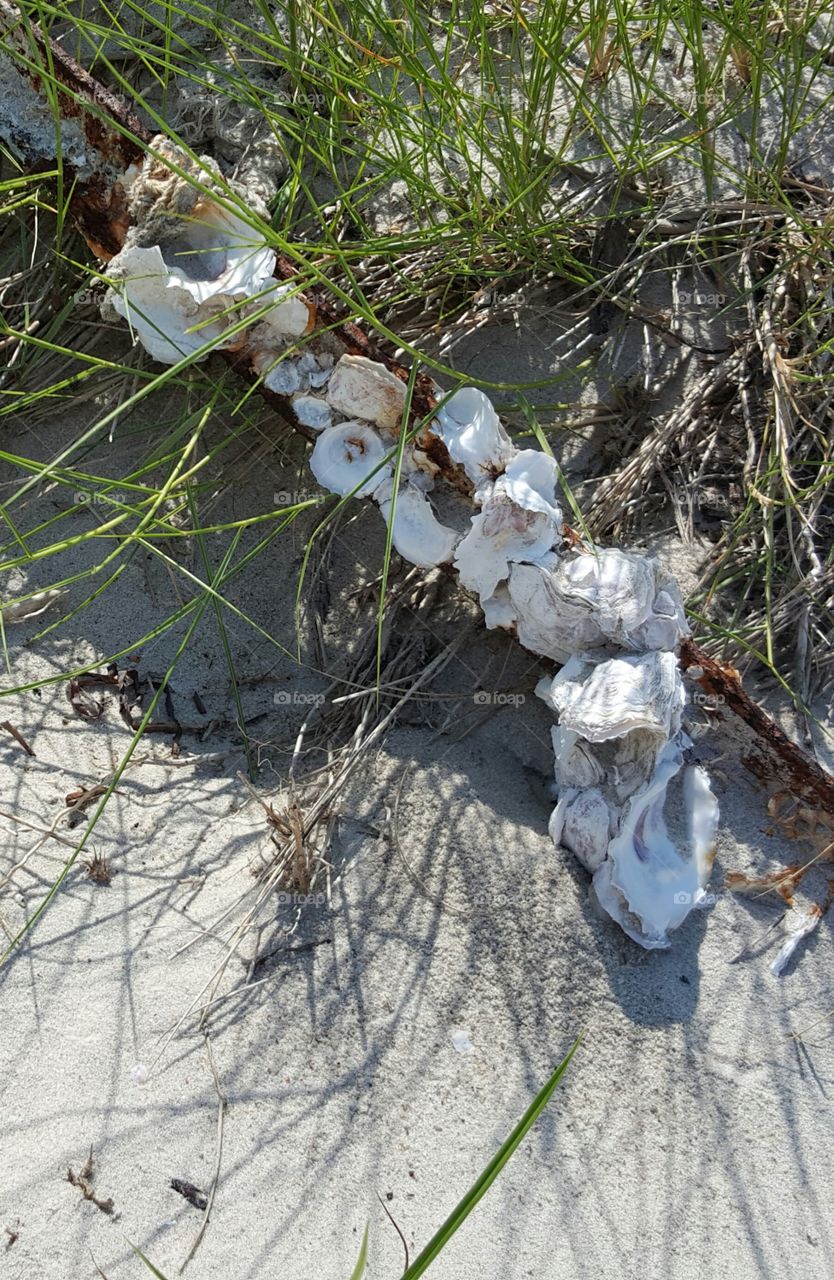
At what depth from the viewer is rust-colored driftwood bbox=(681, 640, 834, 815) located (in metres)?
1.40

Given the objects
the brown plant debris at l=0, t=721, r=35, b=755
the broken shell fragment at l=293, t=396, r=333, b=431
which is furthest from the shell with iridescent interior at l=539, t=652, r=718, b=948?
the brown plant debris at l=0, t=721, r=35, b=755

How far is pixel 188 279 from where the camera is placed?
1477 mm

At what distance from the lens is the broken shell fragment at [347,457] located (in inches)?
58.7

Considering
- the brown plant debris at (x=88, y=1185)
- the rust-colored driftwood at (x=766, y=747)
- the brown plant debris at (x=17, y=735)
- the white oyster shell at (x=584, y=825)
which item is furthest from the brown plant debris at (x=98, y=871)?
the rust-colored driftwood at (x=766, y=747)

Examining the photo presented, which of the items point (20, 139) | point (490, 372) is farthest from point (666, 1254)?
point (20, 139)

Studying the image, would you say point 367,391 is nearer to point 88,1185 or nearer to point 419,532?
point 419,532

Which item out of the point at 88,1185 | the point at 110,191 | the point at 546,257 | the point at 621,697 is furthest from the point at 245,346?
the point at 88,1185

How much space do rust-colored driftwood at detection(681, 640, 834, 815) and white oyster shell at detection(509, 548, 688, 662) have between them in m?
0.07

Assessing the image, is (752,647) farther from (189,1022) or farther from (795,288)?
(189,1022)

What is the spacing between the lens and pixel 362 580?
1686mm

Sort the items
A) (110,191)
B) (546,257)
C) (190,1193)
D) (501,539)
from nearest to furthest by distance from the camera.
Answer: (190,1193), (501,539), (110,191), (546,257)

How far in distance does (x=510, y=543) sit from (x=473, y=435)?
15 cm

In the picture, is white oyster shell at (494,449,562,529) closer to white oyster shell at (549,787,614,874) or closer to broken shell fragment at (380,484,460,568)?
broken shell fragment at (380,484,460,568)

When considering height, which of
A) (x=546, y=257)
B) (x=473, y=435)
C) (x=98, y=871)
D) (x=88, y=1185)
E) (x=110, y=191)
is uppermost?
(x=546, y=257)
